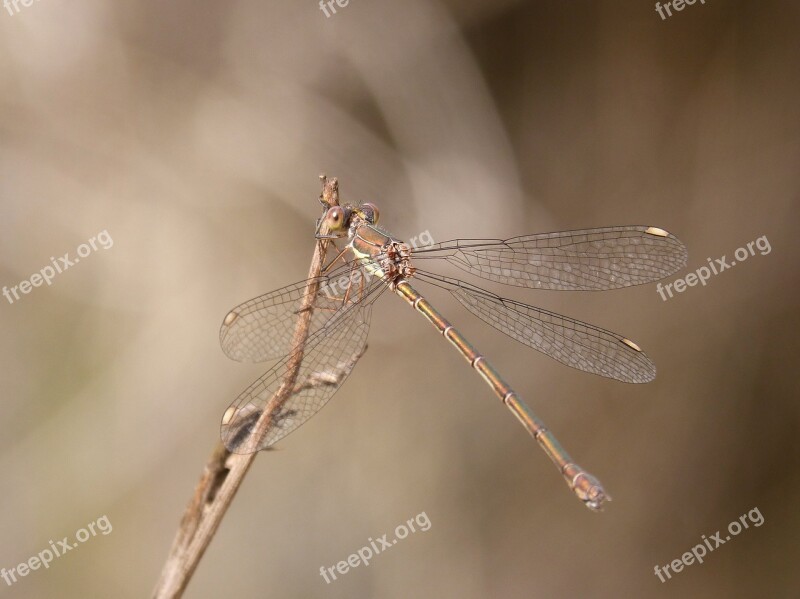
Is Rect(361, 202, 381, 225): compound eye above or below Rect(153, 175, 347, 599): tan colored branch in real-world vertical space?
above

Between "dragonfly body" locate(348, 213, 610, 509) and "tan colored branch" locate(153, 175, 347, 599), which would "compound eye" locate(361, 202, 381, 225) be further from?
"tan colored branch" locate(153, 175, 347, 599)

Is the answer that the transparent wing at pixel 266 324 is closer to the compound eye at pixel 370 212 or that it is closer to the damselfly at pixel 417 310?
the damselfly at pixel 417 310

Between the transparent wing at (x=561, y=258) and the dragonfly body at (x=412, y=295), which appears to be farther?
the transparent wing at (x=561, y=258)

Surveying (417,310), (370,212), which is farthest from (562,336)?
(370,212)

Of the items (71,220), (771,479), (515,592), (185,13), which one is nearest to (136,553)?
(71,220)

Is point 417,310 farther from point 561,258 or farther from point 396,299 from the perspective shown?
point 396,299

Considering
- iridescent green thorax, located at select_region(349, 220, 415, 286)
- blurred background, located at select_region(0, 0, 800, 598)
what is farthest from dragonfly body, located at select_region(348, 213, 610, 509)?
blurred background, located at select_region(0, 0, 800, 598)

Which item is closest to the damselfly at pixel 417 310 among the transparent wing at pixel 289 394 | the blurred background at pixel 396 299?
the transparent wing at pixel 289 394
